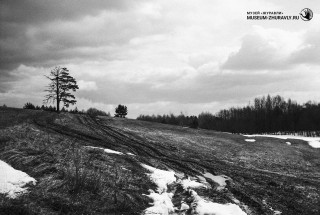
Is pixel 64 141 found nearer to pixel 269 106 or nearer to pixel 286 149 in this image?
pixel 286 149

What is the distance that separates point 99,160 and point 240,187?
28.4ft

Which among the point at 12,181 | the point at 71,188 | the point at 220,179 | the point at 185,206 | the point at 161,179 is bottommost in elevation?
the point at 220,179

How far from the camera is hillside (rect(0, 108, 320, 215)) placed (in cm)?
991

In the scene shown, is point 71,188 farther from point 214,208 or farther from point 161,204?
point 214,208

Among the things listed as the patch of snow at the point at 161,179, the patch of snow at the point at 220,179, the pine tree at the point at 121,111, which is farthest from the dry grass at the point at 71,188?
the pine tree at the point at 121,111

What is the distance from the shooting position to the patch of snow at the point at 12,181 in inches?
374

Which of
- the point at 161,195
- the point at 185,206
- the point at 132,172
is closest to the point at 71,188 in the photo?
the point at 161,195

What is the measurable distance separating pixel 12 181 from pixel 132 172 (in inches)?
250

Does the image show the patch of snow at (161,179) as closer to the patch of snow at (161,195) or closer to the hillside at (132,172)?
the patch of snow at (161,195)

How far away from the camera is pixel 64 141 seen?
22672 millimetres

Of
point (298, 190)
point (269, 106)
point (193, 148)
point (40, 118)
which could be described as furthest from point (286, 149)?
point (269, 106)

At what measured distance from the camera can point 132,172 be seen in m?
15.1

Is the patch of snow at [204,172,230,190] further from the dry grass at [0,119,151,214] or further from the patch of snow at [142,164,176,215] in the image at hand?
the dry grass at [0,119,151,214]

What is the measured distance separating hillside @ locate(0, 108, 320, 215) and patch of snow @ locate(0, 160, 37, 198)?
363 mm
